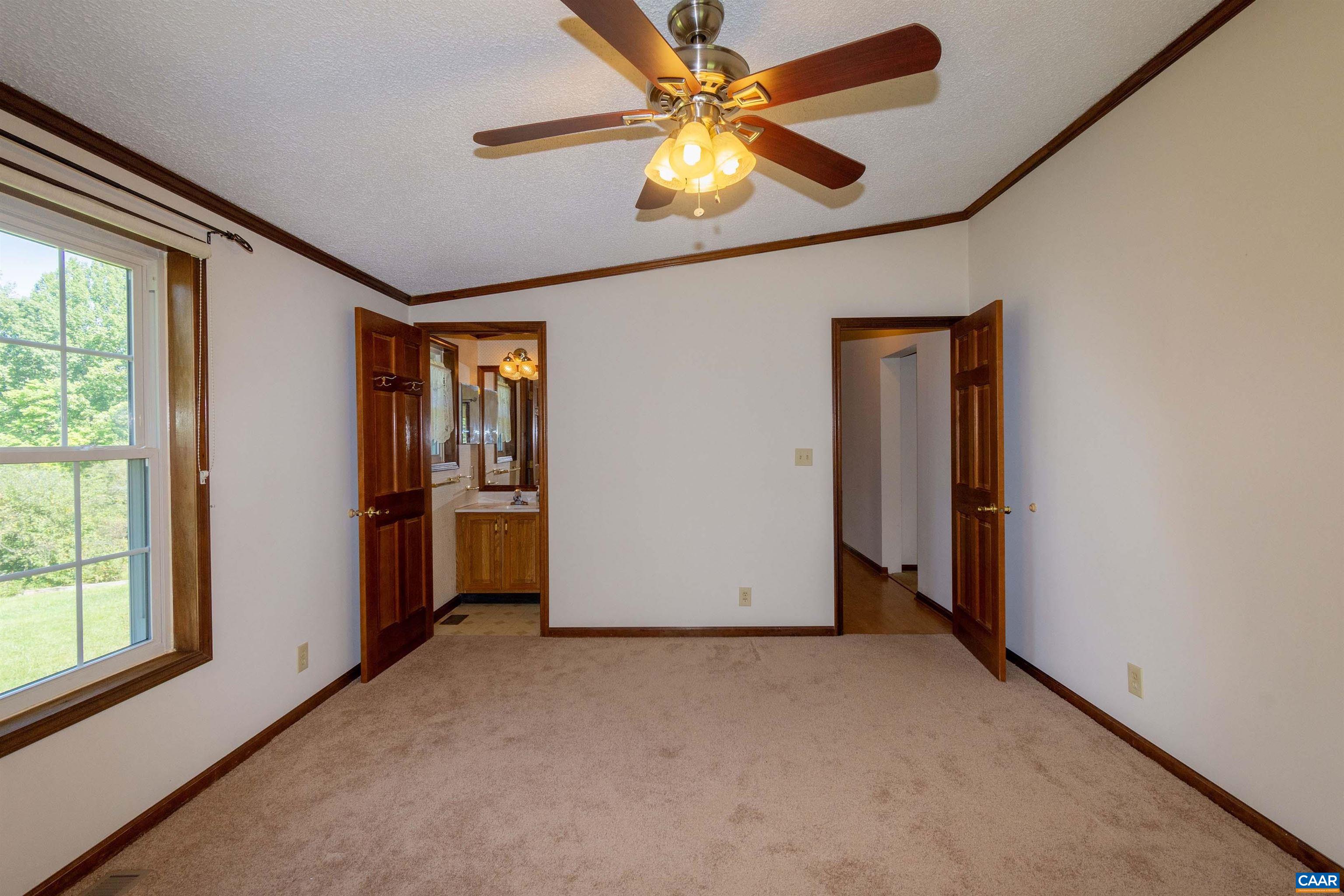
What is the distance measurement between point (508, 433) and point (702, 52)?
4.22 metres

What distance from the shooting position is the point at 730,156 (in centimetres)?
149

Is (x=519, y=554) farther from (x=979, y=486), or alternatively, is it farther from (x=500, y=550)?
(x=979, y=486)

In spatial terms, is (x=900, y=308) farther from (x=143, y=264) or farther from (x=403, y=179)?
(x=143, y=264)

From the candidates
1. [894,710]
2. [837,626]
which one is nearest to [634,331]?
[837,626]


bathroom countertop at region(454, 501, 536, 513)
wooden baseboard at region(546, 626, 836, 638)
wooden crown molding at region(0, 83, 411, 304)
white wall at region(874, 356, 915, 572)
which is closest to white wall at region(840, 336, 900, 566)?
white wall at region(874, 356, 915, 572)

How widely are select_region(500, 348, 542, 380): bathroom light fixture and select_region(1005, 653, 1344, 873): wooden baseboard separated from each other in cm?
402

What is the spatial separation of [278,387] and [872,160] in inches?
113

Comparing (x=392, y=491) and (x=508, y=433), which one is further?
(x=508, y=433)

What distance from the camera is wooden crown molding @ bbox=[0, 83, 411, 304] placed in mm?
1635

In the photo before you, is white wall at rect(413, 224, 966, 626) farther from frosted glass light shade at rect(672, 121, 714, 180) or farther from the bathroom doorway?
frosted glass light shade at rect(672, 121, 714, 180)

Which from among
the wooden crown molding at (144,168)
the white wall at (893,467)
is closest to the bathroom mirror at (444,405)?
the wooden crown molding at (144,168)

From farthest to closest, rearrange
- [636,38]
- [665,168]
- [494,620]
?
[494,620], [665,168], [636,38]

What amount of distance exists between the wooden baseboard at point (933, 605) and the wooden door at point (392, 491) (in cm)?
346

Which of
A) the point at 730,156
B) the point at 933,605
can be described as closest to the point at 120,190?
the point at 730,156
